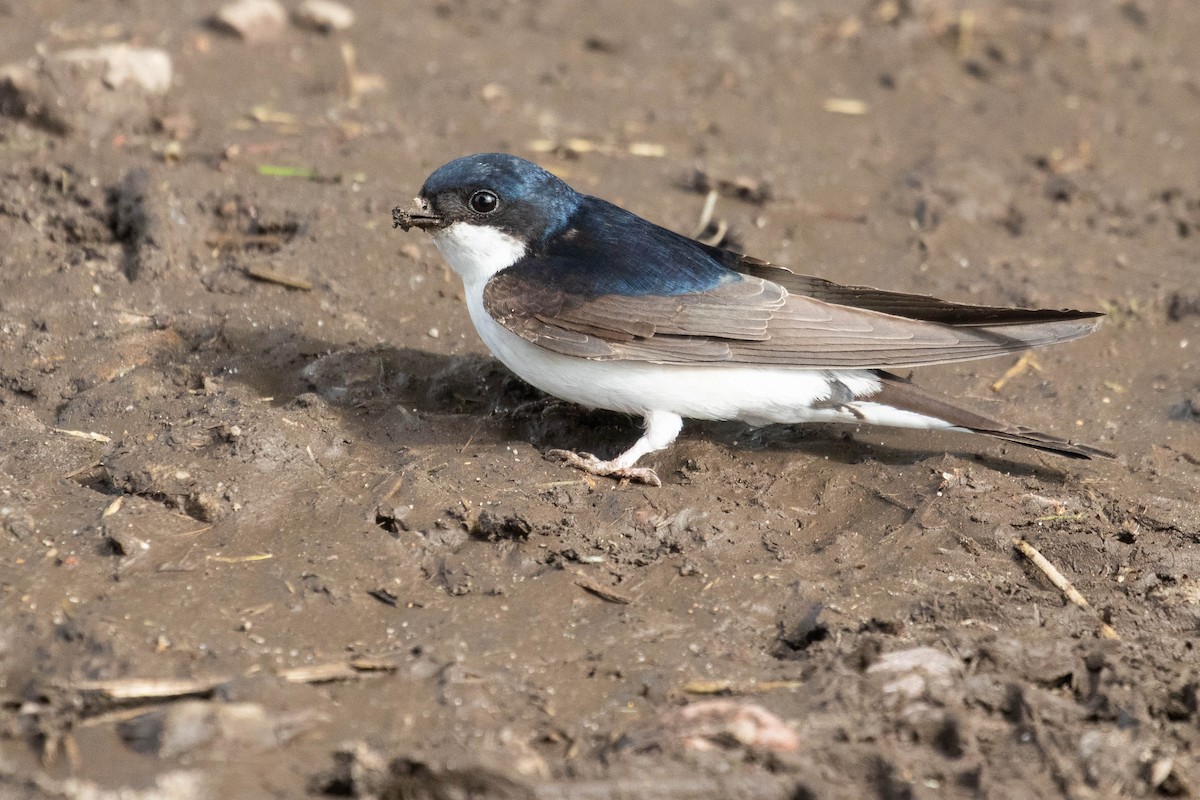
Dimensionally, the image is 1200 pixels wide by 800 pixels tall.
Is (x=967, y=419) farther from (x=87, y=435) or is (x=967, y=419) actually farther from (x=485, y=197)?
(x=87, y=435)

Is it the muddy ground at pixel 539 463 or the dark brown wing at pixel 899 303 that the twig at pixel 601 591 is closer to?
the muddy ground at pixel 539 463

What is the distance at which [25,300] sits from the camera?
5.44 meters

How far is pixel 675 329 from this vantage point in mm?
4883

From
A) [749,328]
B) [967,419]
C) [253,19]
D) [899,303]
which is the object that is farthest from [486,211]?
[253,19]

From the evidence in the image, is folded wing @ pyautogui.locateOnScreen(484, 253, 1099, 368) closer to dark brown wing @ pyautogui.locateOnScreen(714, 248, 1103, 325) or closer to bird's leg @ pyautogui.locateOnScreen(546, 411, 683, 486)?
dark brown wing @ pyautogui.locateOnScreen(714, 248, 1103, 325)

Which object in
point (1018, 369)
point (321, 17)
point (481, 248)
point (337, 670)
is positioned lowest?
point (1018, 369)

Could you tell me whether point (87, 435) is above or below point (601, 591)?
above

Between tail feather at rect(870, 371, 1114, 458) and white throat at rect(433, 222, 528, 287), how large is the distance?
154 centimetres

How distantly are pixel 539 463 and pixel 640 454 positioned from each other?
0.40 m

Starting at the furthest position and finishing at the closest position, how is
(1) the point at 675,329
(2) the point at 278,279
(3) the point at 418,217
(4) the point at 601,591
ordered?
(2) the point at 278,279 → (3) the point at 418,217 → (1) the point at 675,329 → (4) the point at 601,591

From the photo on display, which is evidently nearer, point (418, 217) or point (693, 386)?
point (693, 386)

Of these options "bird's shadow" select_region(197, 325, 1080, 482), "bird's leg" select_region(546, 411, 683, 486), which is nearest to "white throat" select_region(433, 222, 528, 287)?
"bird's shadow" select_region(197, 325, 1080, 482)

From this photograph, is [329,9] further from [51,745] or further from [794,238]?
[51,745]

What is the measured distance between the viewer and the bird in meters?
4.84
